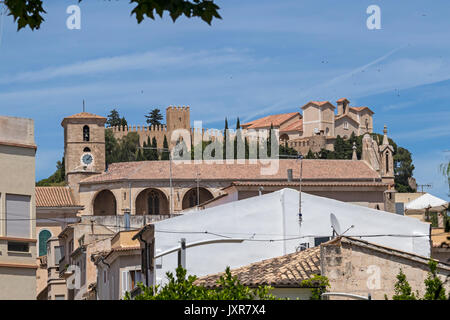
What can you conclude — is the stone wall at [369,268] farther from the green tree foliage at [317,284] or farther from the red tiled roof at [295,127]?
the red tiled roof at [295,127]

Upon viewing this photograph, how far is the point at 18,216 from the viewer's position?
22.0 m

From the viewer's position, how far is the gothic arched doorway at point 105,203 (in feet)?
298

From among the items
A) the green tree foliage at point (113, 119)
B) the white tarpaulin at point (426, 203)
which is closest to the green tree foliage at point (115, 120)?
the green tree foliage at point (113, 119)

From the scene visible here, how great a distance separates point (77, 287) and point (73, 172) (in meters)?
59.6

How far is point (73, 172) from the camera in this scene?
9762cm

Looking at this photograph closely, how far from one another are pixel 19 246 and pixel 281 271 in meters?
A: 5.75

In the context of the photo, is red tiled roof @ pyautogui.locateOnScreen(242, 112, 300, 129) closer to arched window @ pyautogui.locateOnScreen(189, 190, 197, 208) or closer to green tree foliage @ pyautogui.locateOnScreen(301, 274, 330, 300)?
arched window @ pyautogui.locateOnScreen(189, 190, 197, 208)

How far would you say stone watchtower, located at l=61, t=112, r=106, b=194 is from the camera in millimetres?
101188

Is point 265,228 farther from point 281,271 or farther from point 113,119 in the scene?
point 113,119

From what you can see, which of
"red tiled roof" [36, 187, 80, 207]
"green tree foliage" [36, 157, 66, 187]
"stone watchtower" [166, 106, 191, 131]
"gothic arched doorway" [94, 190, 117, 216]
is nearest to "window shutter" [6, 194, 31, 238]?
"red tiled roof" [36, 187, 80, 207]

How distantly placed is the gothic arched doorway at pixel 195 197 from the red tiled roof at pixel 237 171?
59.5 inches

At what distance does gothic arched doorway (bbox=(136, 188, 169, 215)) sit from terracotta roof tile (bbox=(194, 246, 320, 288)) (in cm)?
6520
